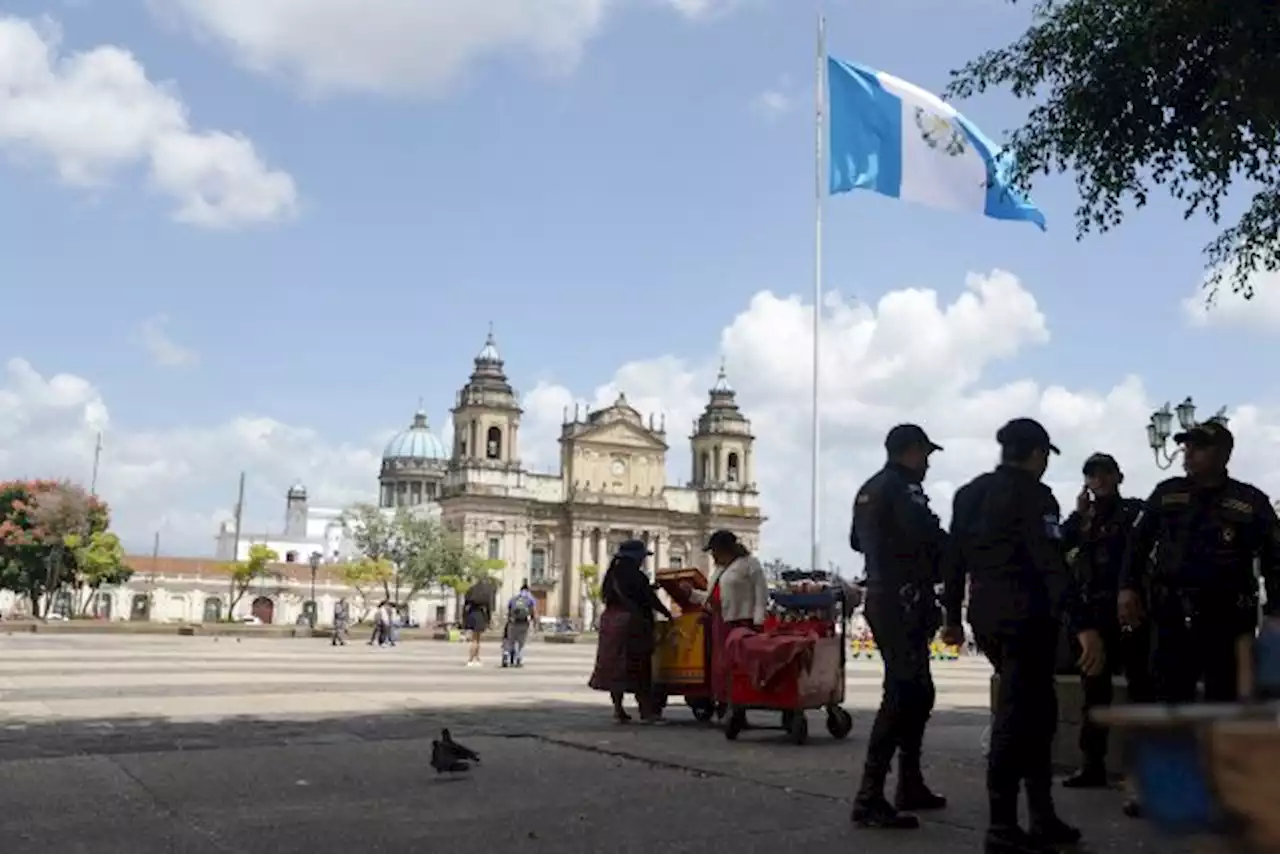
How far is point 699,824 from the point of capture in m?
5.27

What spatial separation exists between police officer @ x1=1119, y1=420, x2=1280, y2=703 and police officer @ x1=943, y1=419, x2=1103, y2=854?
2.10 ft

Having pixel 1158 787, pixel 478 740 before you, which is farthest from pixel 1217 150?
pixel 1158 787

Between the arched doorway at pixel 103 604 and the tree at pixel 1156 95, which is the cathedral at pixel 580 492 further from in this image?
the tree at pixel 1156 95

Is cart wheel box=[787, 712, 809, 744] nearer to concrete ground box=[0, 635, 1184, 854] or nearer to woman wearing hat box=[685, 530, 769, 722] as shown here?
concrete ground box=[0, 635, 1184, 854]

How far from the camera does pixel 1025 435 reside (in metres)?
4.94

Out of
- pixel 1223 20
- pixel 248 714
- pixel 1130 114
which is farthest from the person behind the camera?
pixel 248 714

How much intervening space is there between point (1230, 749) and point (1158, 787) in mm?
131

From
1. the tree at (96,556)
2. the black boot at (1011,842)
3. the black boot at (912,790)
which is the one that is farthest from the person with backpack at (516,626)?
the tree at (96,556)

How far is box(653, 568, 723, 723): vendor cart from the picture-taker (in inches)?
392

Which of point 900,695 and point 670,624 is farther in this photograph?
point 670,624

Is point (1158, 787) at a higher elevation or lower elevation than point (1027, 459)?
lower

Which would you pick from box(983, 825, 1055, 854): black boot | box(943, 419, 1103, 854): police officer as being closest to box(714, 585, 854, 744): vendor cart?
box(943, 419, 1103, 854): police officer

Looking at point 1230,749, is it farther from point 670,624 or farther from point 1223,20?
point 670,624

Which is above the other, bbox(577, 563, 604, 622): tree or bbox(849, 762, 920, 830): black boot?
bbox(577, 563, 604, 622): tree
